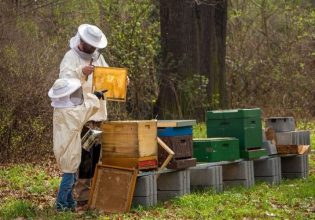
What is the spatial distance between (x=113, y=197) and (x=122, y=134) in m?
0.76

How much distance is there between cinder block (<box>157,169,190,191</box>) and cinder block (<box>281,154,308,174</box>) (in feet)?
8.94

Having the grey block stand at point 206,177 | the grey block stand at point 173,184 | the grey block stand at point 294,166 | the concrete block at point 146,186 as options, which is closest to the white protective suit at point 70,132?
the concrete block at point 146,186

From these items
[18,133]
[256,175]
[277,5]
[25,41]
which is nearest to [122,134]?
[256,175]

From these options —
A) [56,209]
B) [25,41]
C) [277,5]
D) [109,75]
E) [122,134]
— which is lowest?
[56,209]

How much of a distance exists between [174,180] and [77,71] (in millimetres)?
1924

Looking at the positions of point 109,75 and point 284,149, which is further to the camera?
point 284,149

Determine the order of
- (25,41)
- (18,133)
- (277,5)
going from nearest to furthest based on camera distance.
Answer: (18,133), (25,41), (277,5)

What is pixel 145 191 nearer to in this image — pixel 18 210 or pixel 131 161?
pixel 131 161

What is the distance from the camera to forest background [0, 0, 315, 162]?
1382 centimetres

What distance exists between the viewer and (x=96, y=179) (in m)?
8.88

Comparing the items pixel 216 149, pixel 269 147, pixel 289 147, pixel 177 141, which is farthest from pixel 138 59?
pixel 177 141

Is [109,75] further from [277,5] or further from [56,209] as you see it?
[277,5]

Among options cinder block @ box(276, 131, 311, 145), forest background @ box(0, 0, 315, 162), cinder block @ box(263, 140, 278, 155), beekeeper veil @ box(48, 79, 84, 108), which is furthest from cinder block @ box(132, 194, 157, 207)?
forest background @ box(0, 0, 315, 162)

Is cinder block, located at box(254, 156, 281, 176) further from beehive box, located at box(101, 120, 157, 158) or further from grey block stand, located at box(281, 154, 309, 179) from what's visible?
beehive box, located at box(101, 120, 157, 158)
